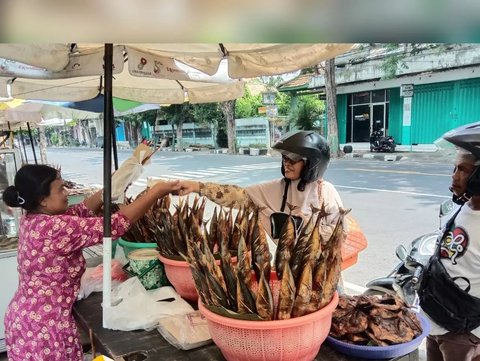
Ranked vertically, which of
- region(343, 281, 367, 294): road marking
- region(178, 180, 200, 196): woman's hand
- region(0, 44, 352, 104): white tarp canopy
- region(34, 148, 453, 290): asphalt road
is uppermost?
region(0, 44, 352, 104): white tarp canopy

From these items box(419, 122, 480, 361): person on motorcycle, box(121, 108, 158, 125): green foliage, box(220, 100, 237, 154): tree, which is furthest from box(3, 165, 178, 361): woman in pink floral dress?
box(121, 108, 158, 125): green foliage

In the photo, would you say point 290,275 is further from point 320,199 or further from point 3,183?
point 3,183

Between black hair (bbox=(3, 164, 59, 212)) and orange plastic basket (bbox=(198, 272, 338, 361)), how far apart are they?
3.20 feet

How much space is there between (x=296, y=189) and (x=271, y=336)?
1277 millimetres

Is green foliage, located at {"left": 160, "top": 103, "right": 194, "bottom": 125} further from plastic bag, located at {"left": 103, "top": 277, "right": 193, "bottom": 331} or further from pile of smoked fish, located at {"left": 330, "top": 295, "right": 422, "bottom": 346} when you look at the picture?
pile of smoked fish, located at {"left": 330, "top": 295, "right": 422, "bottom": 346}

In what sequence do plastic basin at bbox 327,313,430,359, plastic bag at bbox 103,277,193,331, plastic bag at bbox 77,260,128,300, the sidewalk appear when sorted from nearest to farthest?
1. plastic basin at bbox 327,313,430,359
2. plastic bag at bbox 103,277,193,331
3. plastic bag at bbox 77,260,128,300
4. the sidewalk

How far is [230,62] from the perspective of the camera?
81.0 inches

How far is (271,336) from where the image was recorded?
1.03 meters

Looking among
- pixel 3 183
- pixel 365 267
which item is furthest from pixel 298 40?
pixel 365 267

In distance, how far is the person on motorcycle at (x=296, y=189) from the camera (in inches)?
81.1

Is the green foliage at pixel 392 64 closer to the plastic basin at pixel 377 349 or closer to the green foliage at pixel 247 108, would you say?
the green foliage at pixel 247 108

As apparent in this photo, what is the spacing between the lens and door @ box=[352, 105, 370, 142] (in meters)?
16.9

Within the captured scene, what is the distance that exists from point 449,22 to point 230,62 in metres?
1.36

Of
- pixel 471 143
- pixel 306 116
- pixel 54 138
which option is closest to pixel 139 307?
pixel 471 143
